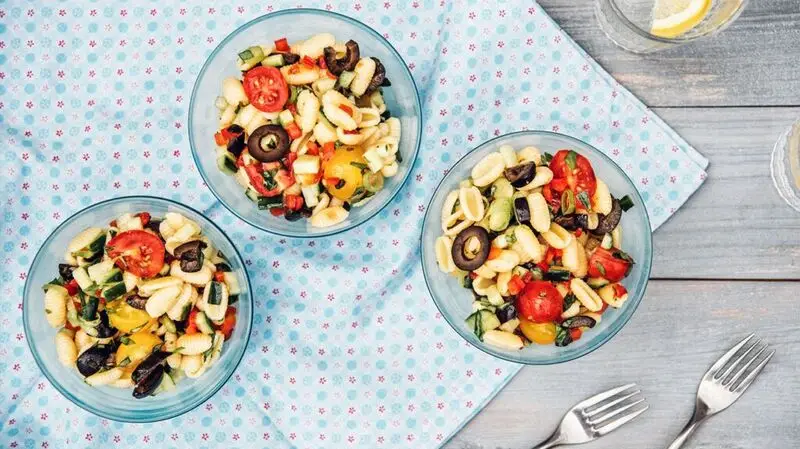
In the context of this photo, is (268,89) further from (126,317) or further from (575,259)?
(575,259)

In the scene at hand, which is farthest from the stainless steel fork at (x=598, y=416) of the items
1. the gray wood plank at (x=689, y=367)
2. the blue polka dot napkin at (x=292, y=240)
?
the blue polka dot napkin at (x=292, y=240)

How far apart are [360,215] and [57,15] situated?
0.74 meters

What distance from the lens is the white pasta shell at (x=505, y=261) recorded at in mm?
1326

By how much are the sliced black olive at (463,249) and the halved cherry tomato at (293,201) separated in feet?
0.95

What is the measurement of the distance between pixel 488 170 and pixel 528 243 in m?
0.17

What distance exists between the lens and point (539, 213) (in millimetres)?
1321

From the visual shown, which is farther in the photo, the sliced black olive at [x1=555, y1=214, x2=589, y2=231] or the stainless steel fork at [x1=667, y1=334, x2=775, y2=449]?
the stainless steel fork at [x1=667, y1=334, x2=775, y2=449]

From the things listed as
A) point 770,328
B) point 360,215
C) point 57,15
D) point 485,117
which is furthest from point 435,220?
point 57,15

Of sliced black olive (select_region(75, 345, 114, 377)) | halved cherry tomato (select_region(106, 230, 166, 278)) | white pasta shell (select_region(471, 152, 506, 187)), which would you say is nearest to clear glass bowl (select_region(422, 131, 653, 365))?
white pasta shell (select_region(471, 152, 506, 187))

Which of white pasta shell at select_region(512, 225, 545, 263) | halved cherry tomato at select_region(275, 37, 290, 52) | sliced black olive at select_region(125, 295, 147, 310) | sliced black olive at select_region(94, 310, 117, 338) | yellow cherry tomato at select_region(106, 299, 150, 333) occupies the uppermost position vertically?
halved cherry tomato at select_region(275, 37, 290, 52)

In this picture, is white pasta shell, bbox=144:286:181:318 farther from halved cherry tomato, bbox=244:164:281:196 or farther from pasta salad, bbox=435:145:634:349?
pasta salad, bbox=435:145:634:349

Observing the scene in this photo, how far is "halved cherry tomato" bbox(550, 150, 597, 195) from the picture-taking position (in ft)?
4.43

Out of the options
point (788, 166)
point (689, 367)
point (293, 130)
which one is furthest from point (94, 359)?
point (788, 166)

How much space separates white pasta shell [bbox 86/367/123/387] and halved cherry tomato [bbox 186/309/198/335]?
0.14 metres
